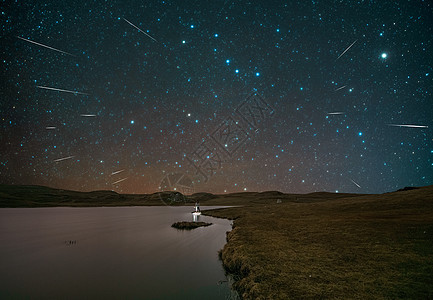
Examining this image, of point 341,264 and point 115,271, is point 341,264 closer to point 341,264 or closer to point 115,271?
point 341,264

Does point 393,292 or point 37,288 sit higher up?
point 393,292

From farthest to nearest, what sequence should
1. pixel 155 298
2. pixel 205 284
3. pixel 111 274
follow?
1. pixel 111 274
2. pixel 205 284
3. pixel 155 298

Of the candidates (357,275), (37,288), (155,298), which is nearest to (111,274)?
(37,288)

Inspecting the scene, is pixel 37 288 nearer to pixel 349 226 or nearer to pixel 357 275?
pixel 357 275

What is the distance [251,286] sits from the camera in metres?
14.2

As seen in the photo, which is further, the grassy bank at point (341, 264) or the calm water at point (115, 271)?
the calm water at point (115, 271)

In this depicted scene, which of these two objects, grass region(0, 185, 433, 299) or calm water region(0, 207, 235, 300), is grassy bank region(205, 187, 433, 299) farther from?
calm water region(0, 207, 235, 300)

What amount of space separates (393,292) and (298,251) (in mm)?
8819

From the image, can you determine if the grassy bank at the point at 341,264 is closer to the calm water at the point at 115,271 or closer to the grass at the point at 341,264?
the grass at the point at 341,264

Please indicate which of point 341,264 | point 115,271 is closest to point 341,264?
point 341,264

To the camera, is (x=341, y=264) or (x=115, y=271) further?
(x=115, y=271)

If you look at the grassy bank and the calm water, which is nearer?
the grassy bank

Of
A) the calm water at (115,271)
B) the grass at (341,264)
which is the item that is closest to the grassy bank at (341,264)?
the grass at (341,264)

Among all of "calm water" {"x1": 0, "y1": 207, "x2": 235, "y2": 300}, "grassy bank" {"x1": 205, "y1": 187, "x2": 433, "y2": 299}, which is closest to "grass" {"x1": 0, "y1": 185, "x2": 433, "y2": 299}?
"grassy bank" {"x1": 205, "y1": 187, "x2": 433, "y2": 299}
